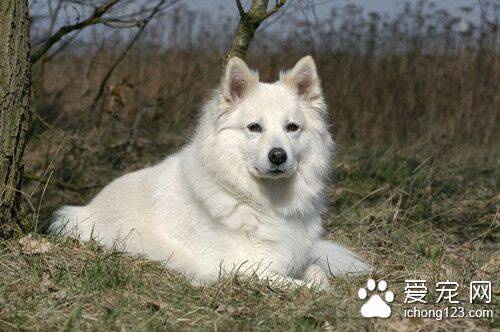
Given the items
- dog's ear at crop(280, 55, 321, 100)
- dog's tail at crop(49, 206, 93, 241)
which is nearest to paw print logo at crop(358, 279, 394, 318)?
dog's ear at crop(280, 55, 321, 100)

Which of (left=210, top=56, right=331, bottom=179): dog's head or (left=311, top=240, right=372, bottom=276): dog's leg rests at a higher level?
(left=210, top=56, right=331, bottom=179): dog's head

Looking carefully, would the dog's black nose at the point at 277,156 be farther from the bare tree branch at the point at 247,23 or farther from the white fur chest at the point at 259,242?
the bare tree branch at the point at 247,23

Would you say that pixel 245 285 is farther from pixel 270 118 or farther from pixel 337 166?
pixel 337 166

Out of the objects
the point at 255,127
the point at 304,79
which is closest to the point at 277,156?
the point at 255,127

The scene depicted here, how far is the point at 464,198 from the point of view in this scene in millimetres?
6969

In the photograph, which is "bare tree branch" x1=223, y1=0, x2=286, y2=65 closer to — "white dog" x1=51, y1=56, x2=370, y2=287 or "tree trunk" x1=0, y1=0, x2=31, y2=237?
"white dog" x1=51, y1=56, x2=370, y2=287

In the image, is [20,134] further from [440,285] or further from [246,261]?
[440,285]

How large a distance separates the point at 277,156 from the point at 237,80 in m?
0.69

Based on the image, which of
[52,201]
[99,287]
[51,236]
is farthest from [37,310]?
[52,201]

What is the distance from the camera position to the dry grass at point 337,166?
356 centimetres

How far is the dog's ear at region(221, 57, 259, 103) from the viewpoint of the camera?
439cm

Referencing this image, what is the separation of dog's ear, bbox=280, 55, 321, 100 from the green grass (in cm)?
129

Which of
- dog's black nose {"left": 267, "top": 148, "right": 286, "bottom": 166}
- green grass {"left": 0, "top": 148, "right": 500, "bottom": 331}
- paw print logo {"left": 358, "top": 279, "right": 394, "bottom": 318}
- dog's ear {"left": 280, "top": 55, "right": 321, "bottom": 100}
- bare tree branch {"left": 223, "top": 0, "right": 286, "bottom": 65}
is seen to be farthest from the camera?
bare tree branch {"left": 223, "top": 0, "right": 286, "bottom": 65}

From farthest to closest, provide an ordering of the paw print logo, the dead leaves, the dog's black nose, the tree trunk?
the tree trunk
the dead leaves
the dog's black nose
the paw print logo
